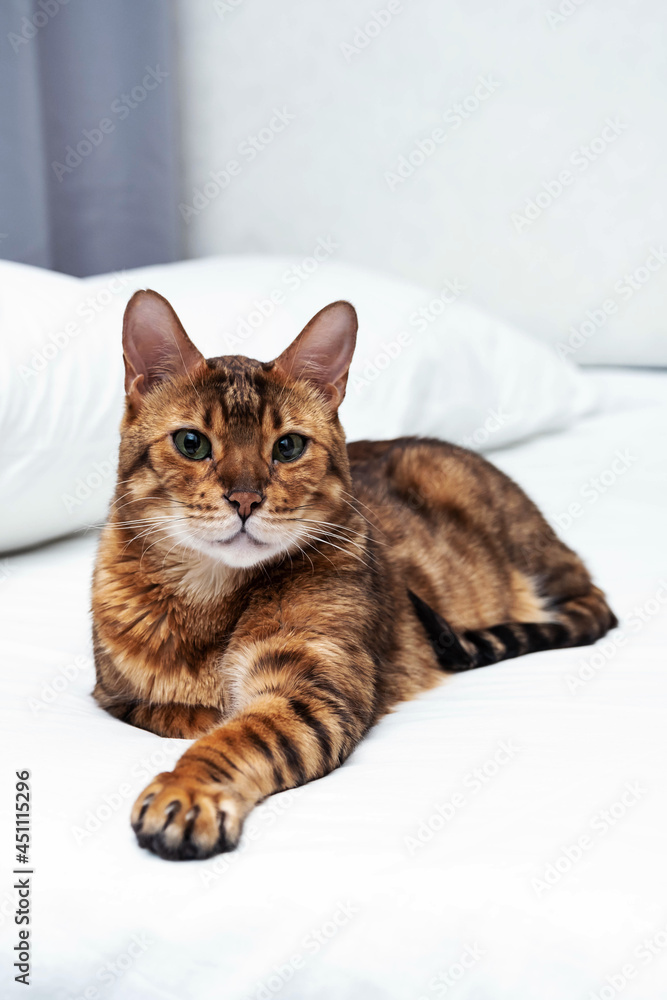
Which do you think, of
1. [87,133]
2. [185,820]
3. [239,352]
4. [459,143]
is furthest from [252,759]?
[459,143]

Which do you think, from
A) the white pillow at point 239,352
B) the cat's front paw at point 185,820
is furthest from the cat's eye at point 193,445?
the white pillow at point 239,352

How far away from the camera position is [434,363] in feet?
8.49

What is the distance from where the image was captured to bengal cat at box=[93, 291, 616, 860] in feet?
3.62

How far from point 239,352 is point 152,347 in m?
0.93

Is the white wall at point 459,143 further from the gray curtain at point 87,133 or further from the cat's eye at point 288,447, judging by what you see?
the cat's eye at point 288,447

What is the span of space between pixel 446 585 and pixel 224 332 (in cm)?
92

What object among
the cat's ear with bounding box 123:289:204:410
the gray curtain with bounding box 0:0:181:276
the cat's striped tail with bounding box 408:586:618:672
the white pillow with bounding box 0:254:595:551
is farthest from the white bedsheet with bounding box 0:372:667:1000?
the gray curtain with bounding box 0:0:181:276

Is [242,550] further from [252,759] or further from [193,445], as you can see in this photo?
→ [252,759]

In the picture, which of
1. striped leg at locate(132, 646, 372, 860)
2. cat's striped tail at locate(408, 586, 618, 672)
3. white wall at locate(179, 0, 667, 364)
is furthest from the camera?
white wall at locate(179, 0, 667, 364)

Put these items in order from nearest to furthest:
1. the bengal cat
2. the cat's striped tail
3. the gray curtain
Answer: the bengal cat → the cat's striped tail → the gray curtain

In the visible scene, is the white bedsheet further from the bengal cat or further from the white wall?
the white wall

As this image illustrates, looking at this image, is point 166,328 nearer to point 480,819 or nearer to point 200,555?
point 200,555

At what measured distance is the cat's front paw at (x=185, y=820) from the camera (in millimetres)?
824

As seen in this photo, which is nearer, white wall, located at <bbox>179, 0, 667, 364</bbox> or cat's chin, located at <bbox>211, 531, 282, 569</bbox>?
cat's chin, located at <bbox>211, 531, 282, 569</bbox>
